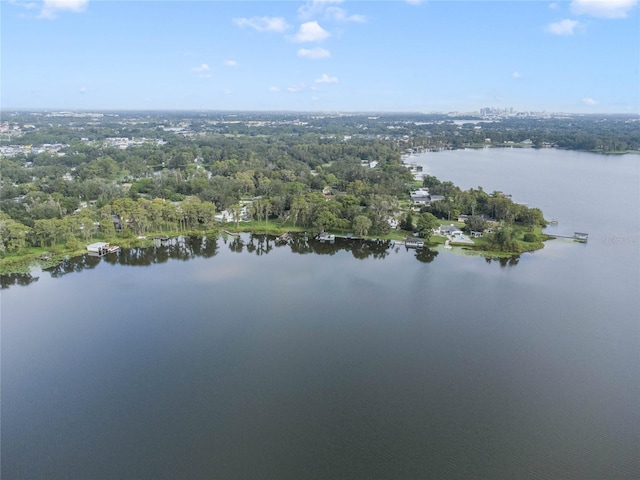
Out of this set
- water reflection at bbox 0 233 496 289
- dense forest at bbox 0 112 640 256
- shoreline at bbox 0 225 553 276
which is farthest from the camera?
dense forest at bbox 0 112 640 256

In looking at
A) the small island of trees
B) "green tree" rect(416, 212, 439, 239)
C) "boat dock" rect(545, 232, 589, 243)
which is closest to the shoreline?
the small island of trees

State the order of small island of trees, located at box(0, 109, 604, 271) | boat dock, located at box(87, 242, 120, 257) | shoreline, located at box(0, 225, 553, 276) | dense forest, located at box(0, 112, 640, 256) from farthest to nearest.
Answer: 1. dense forest, located at box(0, 112, 640, 256)
2. small island of trees, located at box(0, 109, 604, 271)
3. boat dock, located at box(87, 242, 120, 257)
4. shoreline, located at box(0, 225, 553, 276)

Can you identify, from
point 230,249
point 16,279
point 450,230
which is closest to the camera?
point 16,279

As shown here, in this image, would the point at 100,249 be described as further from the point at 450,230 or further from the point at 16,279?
the point at 450,230

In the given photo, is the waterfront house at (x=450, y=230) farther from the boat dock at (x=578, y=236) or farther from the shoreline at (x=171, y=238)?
the boat dock at (x=578, y=236)

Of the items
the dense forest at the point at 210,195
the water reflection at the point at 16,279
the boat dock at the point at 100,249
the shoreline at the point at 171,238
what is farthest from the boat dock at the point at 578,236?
the water reflection at the point at 16,279

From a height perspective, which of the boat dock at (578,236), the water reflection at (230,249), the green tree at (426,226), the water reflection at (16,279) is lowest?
the water reflection at (16,279)

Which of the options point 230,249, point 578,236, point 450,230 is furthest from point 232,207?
point 578,236

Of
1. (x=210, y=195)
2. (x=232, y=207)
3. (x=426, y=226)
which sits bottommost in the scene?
(x=426, y=226)

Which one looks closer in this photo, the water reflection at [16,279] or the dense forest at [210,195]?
the water reflection at [16,279]

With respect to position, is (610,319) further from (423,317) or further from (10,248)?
(10,248)

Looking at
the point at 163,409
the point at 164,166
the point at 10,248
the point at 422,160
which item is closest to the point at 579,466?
the point at 163,409

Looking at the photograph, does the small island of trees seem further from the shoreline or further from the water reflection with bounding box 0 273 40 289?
the water reflection with bounding box 0 273 40 289
